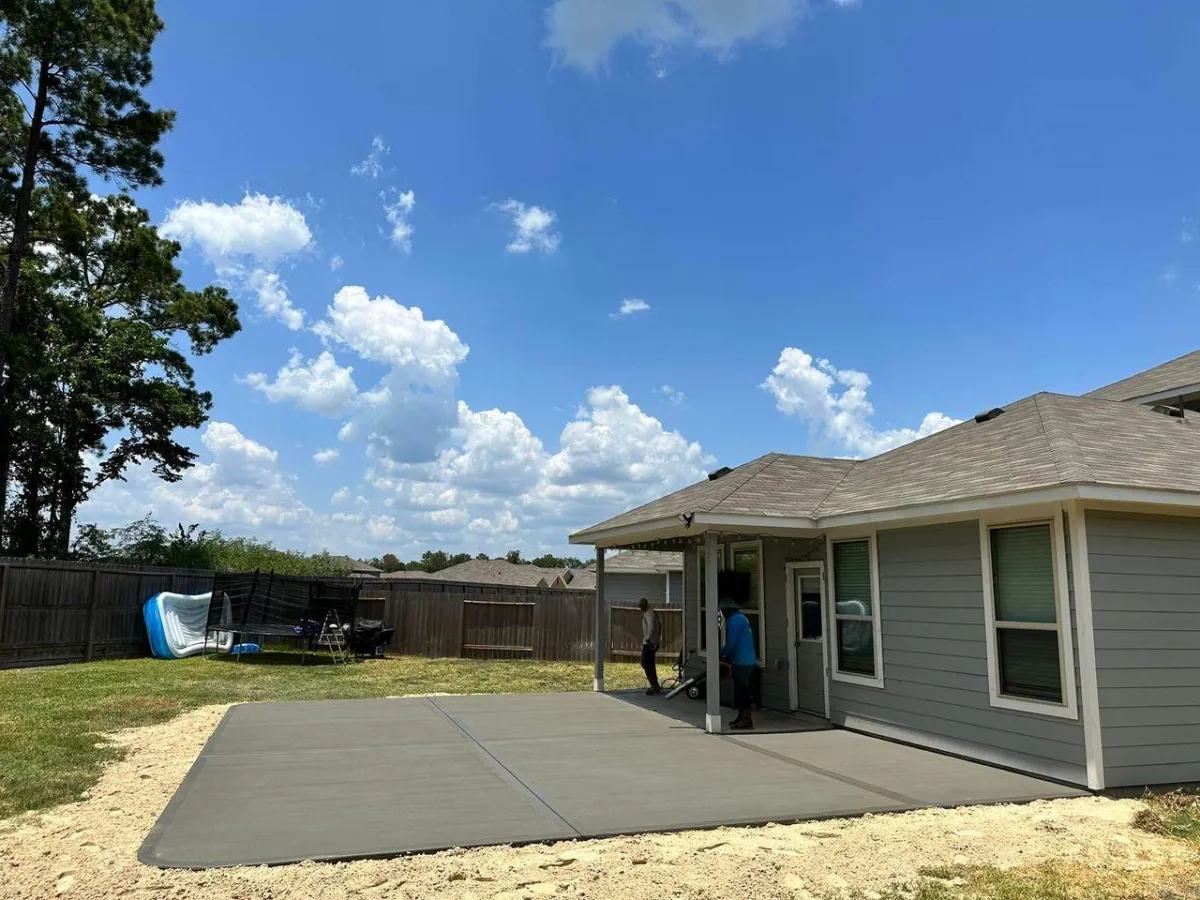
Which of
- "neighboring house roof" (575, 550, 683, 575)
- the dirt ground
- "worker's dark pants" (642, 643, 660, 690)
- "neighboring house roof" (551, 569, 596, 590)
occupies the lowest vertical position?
the dirt ground

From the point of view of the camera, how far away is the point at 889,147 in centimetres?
1306

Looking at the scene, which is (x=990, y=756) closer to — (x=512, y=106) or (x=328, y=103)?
(x=512, y=106)

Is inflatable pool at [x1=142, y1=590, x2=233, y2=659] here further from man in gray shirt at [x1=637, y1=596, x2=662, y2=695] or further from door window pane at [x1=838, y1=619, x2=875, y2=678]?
door window pane at [x1=838, y1=619, x2=875, y2=678]

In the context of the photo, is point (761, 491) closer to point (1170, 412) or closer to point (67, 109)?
point (1170, 412)

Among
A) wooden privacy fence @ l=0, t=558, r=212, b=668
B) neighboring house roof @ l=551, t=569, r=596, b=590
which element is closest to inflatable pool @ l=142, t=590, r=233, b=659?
wooden privacy fence @ l=0, t=558, r=212, b=668

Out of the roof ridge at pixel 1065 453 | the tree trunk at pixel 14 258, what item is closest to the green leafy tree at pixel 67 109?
the tree trunk at pixel 14 258

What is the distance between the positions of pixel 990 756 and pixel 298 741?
22.2 ft

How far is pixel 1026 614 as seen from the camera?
265 inches

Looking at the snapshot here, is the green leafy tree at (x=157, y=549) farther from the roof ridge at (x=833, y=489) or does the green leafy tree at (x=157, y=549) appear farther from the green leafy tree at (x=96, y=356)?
the roof ridge at (x=833, y=489)

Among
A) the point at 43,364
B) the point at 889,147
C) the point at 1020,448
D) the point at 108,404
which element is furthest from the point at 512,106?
the point at 108,404

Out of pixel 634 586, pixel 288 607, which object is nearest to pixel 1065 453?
pixel 288 607

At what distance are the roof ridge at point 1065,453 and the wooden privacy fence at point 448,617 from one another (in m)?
12.3

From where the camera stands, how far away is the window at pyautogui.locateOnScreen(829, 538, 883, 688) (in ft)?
28.2

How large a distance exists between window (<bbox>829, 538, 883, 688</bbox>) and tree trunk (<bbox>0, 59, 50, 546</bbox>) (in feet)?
65.4
